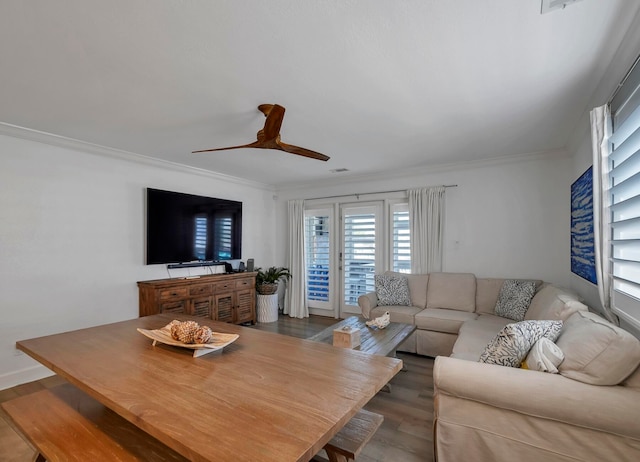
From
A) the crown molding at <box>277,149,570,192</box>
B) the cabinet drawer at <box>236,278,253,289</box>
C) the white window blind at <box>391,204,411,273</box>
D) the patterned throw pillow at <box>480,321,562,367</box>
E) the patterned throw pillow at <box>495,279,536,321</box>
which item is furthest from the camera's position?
the cabinet drawer at <box>236,278,253,289</box>

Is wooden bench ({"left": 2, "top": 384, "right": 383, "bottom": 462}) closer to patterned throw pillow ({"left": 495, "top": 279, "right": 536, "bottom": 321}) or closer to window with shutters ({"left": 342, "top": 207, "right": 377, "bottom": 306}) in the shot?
patterned throw pillow ({"left": 495, "top": 279, "right": 536, "bottom": 321})

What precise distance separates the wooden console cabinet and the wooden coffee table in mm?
1953

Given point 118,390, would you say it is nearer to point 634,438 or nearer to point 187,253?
point 634,438

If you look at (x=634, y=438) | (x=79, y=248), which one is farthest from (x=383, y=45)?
(x=79, y=248)

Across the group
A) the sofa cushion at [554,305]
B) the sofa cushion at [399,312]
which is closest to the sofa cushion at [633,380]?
the sofa cushion at [554,305]

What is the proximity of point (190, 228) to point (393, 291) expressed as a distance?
116 inches

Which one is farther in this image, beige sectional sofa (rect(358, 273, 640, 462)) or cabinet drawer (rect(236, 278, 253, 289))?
cabinet drawer (rect(236, 278, 253, 289))

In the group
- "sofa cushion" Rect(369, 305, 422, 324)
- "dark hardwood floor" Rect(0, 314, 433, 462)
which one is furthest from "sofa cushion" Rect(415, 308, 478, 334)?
"dark hardwood floor" Rect(0, 314, 433, 462)

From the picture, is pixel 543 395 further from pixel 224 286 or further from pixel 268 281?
pixel 268 281

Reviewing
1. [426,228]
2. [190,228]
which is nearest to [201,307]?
[190,228]

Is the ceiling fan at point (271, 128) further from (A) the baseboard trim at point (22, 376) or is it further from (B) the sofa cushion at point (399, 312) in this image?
(A) the baseboard trim at point (22, 376)

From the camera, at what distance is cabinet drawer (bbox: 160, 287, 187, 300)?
387cm

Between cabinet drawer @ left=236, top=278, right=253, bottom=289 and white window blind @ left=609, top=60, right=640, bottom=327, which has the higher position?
white window blind @ left=609, top=60, right=640, bottom=327

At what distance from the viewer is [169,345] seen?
5.29 ft
